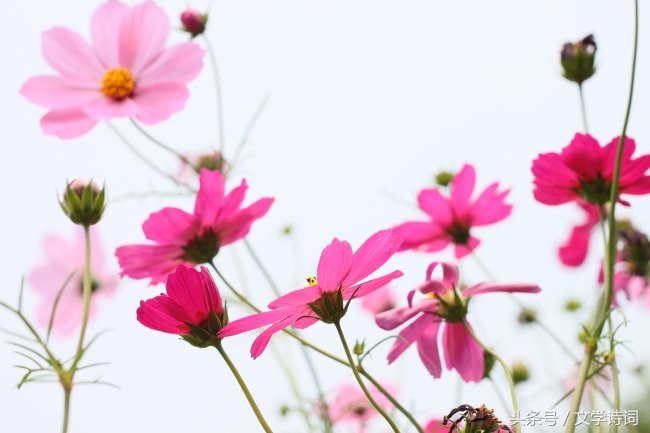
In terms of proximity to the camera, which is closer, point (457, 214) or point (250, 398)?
point (250, 398)

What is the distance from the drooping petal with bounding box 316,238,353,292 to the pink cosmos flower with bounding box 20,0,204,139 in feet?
0.89

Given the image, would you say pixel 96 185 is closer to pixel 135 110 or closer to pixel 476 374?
pixel 135 110

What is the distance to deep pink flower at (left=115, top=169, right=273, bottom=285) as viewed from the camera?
48 centimetres

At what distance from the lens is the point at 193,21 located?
2.56 feet

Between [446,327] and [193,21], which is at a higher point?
[193,21]

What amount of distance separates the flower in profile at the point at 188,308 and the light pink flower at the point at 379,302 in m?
0.61

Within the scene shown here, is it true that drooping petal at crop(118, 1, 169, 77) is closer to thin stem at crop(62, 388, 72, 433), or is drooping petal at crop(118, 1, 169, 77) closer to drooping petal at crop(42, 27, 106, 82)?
drooping petal at crop(42, 27, 106, 82)

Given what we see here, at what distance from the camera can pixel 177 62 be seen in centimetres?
64

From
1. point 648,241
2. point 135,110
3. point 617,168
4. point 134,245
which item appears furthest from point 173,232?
point 648,241

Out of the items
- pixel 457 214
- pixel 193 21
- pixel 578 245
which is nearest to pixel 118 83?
pixel 193 21

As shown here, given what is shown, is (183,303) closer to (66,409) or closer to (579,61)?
(66,409)

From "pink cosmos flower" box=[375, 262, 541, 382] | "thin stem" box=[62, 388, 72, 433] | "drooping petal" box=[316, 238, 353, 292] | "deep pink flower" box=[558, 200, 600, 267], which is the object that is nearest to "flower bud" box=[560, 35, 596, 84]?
"deep pink flower" box=[558, 200, 600, 267]

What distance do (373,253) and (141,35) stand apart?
39 cm

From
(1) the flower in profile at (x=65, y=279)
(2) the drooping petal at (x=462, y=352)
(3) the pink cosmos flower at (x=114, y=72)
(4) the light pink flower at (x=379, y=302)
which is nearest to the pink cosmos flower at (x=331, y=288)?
(2) the drooping petal at (x=462, y=352)
